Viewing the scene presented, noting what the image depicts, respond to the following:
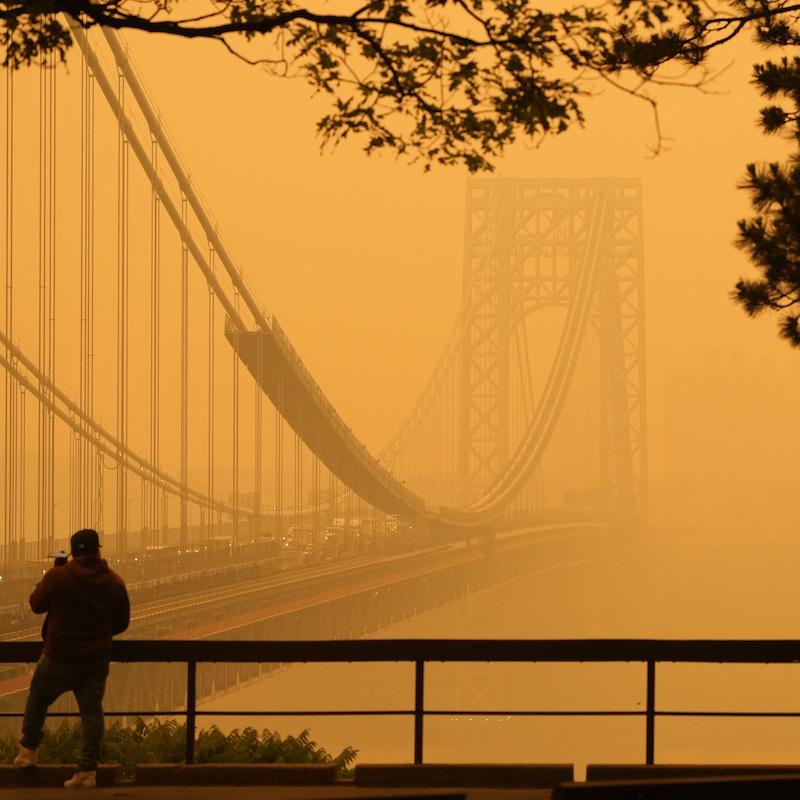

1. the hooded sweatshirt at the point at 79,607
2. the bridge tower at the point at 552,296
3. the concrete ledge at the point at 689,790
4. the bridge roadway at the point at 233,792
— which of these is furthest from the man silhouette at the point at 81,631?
the bridge tower at the point at 552,296

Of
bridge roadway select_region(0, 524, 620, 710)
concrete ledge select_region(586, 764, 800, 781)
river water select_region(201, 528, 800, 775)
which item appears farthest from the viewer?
river water select_region(201, 528, 800, 775)

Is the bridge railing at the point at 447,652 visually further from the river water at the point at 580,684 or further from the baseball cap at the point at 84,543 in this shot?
the river water at the point at 580,684

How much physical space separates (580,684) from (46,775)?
134ft

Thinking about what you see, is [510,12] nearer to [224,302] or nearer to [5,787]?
[5,787]

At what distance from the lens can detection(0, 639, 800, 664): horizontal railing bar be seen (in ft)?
18.4

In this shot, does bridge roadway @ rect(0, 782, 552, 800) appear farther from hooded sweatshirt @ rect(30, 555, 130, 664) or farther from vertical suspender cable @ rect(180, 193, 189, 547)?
vertical suspender cable @ rect(180, 193, 189, 547)

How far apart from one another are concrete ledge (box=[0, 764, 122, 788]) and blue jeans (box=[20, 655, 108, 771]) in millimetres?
122

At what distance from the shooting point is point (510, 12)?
17.8 feet

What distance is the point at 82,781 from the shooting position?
5391mm

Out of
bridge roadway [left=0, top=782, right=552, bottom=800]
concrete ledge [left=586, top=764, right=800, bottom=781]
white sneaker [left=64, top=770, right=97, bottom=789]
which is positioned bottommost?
bridge roadway [left=0, top=782, right=552, bottom=800]

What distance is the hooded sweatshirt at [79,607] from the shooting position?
540 cm

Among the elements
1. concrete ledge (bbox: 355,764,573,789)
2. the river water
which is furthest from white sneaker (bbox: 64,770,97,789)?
the river water

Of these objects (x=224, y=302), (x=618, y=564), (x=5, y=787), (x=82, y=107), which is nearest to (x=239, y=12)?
(x=5, y=787)

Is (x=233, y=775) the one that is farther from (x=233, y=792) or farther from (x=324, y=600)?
(x=324, y=600)
